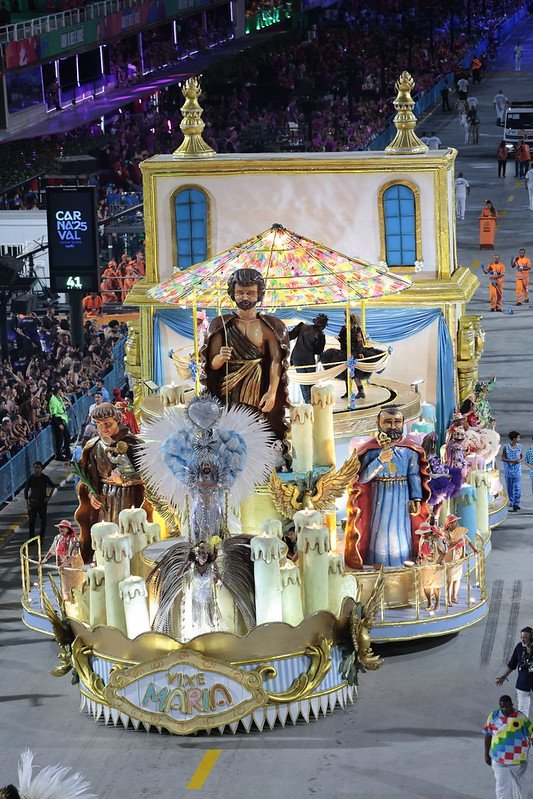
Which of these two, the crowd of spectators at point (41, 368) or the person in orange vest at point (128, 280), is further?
the person in orange vest at point (128, 280)

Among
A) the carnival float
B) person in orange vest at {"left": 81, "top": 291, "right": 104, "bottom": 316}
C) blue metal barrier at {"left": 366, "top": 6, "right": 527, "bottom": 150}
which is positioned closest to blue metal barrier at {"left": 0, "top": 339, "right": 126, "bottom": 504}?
the carnival float

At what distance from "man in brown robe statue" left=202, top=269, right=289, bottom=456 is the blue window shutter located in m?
6.10

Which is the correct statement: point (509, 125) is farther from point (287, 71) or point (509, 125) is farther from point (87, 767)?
point (87, 767)

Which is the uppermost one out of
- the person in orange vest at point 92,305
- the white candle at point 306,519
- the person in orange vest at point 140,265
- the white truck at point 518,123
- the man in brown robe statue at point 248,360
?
the white truck at point 518,123

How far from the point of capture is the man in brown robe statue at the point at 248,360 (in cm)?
2152

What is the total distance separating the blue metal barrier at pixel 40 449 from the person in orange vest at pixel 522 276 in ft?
31.4

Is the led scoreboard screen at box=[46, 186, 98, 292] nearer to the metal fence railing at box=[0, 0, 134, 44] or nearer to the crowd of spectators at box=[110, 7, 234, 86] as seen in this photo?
the metal fence railing at box=[0, 0, 134, 44]

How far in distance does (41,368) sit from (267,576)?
14.6 meters

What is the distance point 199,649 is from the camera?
62.4ft

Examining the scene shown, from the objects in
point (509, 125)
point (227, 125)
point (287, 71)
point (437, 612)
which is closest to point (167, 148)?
point (227, 125)

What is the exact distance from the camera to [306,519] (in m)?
19.9

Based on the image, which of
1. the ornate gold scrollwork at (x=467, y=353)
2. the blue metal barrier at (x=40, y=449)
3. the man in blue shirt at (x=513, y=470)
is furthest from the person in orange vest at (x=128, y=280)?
the man in blue shirt at (x=513, y=470)

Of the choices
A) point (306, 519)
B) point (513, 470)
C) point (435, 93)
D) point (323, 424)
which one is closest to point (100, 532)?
point (306, 519)

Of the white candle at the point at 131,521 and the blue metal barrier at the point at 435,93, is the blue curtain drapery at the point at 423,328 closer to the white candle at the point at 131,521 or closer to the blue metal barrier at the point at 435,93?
the white candle at the point at 131,521
